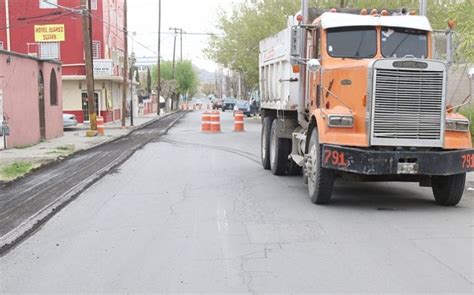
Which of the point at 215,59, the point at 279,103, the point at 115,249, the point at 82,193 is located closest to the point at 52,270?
the point at 115,249

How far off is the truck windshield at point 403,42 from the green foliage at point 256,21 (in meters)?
6.50

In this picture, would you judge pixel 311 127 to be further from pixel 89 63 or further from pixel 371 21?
pixel 89 63

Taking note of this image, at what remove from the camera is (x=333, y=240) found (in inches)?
280

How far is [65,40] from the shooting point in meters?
42.2

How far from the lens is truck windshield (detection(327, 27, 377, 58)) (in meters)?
9.65

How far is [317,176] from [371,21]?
2763 mm

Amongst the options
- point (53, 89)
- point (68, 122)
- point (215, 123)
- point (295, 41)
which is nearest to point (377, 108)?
point (295, 41)

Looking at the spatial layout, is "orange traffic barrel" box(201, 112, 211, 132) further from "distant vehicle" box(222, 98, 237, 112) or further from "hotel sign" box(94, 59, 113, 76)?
"distant vehicle" box(222, 98, 237, 112)

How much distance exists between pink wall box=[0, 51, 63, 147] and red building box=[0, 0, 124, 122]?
1563 centimetres

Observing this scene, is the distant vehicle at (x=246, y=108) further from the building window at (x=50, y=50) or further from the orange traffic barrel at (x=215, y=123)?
the orange traffic barrel at (x=215, y=123)

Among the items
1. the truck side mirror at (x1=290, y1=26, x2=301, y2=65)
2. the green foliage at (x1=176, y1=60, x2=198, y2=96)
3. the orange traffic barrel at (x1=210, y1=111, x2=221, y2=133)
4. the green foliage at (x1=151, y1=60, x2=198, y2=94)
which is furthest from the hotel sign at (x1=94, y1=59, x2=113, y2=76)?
the green foliage at (x1=176, y1=60, x2=198, y2=96)

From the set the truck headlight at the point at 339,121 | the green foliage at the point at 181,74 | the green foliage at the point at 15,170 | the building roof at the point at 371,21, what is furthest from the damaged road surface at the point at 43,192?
the green foliage at the point at 181,74

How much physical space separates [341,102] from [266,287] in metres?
4.53

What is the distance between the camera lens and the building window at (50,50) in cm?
4241
